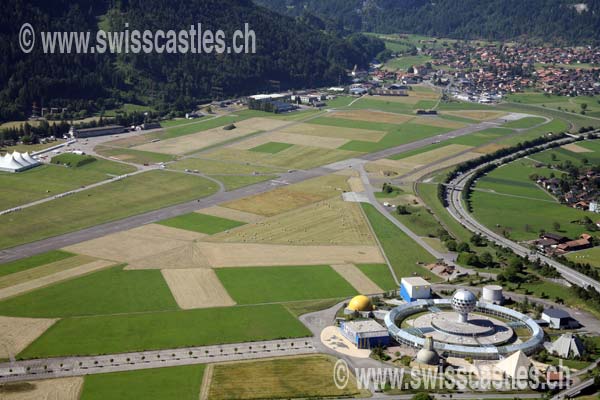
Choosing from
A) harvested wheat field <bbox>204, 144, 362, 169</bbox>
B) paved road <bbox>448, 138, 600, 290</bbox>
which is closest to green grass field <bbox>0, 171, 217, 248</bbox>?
harvested wheat field <bbox>204, 144, 362, 169</bbox>

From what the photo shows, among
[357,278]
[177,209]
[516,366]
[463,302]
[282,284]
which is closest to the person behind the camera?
[516,366]

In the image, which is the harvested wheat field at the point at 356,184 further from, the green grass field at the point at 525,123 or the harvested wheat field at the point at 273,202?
the green grass field at the point at 525,123

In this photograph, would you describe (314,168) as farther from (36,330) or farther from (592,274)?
(36,330)

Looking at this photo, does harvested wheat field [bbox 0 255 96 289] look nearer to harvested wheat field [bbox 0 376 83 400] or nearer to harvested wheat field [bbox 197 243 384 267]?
harvested wheat field [bbox 197 243 384 267]

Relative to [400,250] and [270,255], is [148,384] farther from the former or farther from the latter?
[400,250]

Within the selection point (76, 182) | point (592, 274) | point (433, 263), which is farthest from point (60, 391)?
point (76, 182)

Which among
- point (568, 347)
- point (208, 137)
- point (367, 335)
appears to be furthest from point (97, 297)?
point (208, 137)

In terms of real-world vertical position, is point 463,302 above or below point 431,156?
below
